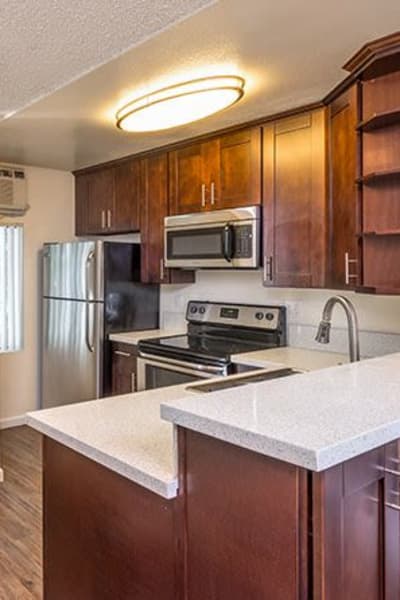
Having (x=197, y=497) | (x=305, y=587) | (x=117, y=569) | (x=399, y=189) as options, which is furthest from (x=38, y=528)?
(x=399, y=189)

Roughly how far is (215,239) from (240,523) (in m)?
2.48

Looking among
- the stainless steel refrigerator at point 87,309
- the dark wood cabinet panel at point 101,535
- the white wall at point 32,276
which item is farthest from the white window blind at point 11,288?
the dark wood cabinet panel at point 101,535

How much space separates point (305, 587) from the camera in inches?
38.6

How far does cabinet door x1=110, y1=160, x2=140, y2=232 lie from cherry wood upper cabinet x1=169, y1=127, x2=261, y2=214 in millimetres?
434

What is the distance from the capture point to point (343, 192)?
2604 millimetres

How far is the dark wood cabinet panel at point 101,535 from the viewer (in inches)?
50.1

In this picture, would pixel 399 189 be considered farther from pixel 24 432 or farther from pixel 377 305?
pixel 24 432

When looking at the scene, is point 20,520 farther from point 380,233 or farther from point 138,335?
point 380,233

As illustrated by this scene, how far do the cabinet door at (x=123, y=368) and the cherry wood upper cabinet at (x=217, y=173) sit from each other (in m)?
1.08

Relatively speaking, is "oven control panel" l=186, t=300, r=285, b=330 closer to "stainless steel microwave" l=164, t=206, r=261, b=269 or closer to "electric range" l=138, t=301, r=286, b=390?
"electric range" l=138, t=301, r=286, b=390

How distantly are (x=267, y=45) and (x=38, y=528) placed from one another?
2.57m

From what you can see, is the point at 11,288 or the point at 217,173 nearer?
the point at 217,173

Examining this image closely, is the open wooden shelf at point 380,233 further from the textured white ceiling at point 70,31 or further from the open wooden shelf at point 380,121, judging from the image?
the textured white ceiling at point 70,31

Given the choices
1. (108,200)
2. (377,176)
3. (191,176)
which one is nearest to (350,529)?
(377,176)
